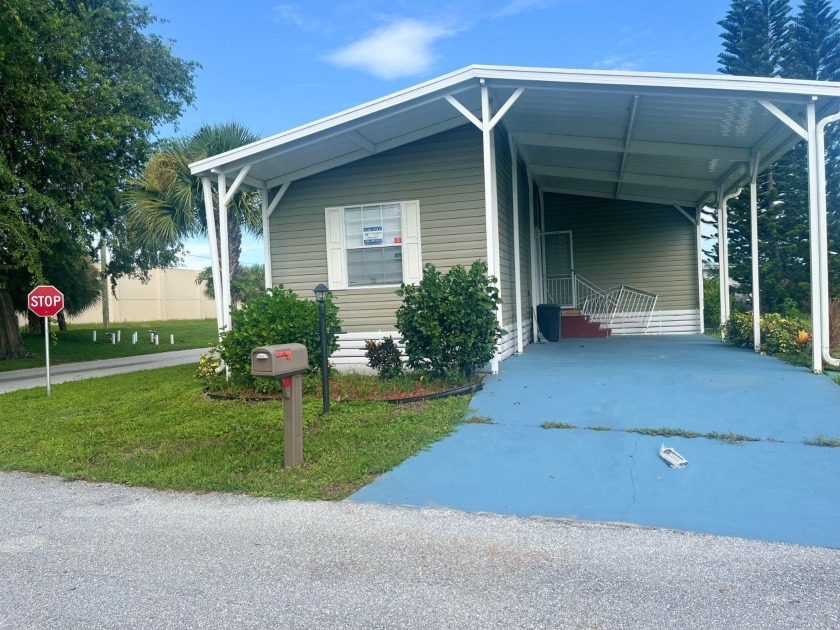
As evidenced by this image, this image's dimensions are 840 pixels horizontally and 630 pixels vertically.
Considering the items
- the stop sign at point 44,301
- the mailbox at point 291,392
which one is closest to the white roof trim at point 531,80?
the stop sign at point 44,301

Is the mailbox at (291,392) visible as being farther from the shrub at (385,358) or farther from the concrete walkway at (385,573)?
the shrub at (385,358)

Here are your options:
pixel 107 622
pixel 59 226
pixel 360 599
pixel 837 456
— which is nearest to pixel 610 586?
pixel 360 599

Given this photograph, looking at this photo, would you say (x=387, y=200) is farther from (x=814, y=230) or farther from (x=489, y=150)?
(x=814, y=230)

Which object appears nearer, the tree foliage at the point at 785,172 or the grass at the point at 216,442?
the grass at the point at 216,442

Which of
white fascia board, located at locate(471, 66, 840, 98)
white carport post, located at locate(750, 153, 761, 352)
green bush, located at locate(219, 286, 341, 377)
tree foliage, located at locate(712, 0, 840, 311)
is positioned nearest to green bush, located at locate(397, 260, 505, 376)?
green bush, located at locate(219, 286, 341, 377)

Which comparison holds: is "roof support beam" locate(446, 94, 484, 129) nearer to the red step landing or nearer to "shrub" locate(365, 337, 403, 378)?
"shrub" locate(365, 337, 403, 378)

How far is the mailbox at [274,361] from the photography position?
5.47 metres

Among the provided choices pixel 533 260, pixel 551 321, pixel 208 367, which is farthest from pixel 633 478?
pixel 533 260

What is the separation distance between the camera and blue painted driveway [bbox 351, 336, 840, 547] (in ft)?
15.2

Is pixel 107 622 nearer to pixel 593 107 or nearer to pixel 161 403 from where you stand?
pixel 161 403

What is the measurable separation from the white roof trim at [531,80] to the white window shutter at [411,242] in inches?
77.1

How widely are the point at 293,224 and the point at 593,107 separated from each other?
536 centimetres

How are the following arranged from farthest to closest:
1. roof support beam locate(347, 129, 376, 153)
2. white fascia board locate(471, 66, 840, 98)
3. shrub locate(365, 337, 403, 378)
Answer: roof support beam locate(347, 129, 376, 153) → shrub locate(365, 337, 403, 378) → white fascia board locate(471, 66, 840, 98)

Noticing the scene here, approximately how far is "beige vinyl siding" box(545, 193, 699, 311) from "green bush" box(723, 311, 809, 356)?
12.7 feet
